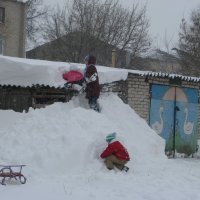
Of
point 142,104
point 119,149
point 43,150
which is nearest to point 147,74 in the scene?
point 142,104

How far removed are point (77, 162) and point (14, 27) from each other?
3330 centimetres

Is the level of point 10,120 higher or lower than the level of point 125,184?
higher

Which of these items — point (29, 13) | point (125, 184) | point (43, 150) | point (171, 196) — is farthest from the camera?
point (29, 13)

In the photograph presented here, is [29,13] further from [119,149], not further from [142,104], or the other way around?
[119,149]

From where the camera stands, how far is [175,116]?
14.6 m

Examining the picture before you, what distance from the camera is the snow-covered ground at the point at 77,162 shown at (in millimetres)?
7699

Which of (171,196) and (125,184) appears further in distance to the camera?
(125,184)

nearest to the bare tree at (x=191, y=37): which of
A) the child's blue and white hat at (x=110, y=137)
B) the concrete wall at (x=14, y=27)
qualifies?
the concrete wall at (x=14, y=27)

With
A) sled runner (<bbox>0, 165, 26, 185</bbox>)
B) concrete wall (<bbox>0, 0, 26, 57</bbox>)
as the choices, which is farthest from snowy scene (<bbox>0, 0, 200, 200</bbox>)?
concrete wall (<bbox>0, 0, 26, 57</bbox>)

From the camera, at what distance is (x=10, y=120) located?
10.3 m

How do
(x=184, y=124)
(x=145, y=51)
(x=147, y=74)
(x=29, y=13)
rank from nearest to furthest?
(x=147, y=74), (x=184, y=124), (x=145, y=51), (x=29, y=13)

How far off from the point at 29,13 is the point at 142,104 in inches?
1370

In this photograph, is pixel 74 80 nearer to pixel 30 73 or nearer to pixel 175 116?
pixel 30 73

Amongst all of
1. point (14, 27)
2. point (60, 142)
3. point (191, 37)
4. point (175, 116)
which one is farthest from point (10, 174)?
point (14, 27)
